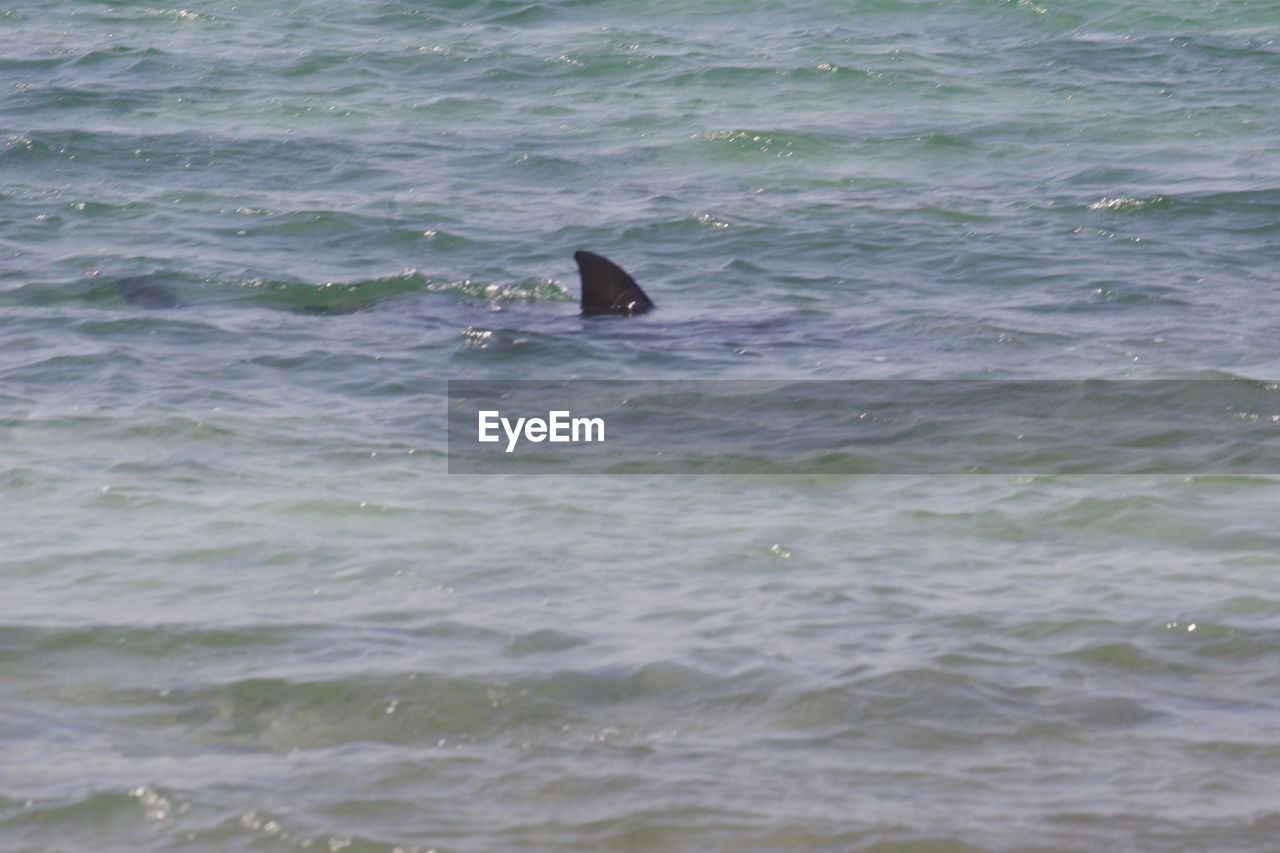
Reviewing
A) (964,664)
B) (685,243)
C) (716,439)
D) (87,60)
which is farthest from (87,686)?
(87,60)

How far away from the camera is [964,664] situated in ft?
16.9

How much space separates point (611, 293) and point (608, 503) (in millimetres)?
3140

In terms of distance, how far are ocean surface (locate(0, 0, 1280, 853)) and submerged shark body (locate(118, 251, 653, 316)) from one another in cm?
10

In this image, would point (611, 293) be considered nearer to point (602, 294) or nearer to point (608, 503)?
point (602, 294)

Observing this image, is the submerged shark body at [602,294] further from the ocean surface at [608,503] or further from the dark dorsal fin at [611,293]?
the ocean surface at [608,503]

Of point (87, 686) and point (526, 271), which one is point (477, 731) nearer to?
point (87, 686)

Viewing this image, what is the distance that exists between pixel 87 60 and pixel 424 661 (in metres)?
13.9

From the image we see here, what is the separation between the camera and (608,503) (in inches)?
265

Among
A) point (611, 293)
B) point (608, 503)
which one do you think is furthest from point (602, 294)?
point (608, 503)

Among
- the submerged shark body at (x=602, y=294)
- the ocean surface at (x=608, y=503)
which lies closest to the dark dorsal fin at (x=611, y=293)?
the submerged shark body at (x=602, y=294)

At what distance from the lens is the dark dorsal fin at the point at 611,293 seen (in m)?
9.59

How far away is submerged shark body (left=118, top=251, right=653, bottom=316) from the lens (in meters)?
9.48

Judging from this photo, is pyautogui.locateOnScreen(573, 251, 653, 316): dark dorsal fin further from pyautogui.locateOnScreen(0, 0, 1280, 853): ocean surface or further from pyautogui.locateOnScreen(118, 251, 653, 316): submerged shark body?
pyautogui.locateOnScreen(0, 0, 1280, 853): ocean surface

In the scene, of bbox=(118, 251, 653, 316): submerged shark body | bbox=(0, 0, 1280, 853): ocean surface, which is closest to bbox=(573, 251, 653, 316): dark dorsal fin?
bbox=(118, 251, 653, 316): submerged shark body
